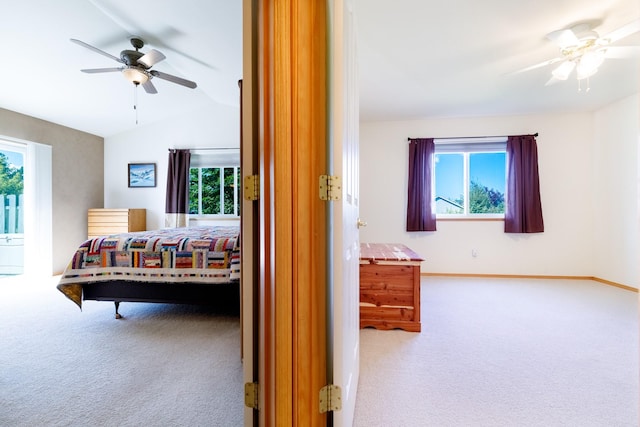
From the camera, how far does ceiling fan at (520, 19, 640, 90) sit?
1954 millimetres

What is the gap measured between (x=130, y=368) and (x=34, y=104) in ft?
12.7

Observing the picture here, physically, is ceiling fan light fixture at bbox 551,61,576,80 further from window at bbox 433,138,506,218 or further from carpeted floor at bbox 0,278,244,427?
carpeted floor at bbox 0,278,244,427

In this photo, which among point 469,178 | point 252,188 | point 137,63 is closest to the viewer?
point 252,188

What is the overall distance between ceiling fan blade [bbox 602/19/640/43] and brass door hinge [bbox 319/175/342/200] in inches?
96.1

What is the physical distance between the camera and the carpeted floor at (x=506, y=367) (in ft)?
4.19

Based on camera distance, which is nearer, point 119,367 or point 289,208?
point 289,208

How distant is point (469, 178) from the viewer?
4059 mm

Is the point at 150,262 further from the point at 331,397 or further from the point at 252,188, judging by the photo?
the point at 331,397

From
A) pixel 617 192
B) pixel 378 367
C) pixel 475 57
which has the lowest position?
pixel 378 367

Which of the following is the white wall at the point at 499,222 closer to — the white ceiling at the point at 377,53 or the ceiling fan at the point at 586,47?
the white ceiling at the point at 377,53

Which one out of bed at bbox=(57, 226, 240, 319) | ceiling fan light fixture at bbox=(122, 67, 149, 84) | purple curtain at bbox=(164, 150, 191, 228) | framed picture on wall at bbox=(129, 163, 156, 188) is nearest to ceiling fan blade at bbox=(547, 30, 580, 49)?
bed at bbox=(57, 226, 240, 319)

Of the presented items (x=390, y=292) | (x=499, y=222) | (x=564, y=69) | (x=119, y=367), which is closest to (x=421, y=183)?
(x=499, y=222)

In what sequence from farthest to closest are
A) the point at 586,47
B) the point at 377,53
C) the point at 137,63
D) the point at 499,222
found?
the point at 499,222 < the point at 137,63 < the point at 377,53 < the point at 586,47

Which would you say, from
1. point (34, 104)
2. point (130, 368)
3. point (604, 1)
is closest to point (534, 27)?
point (604, 1)
